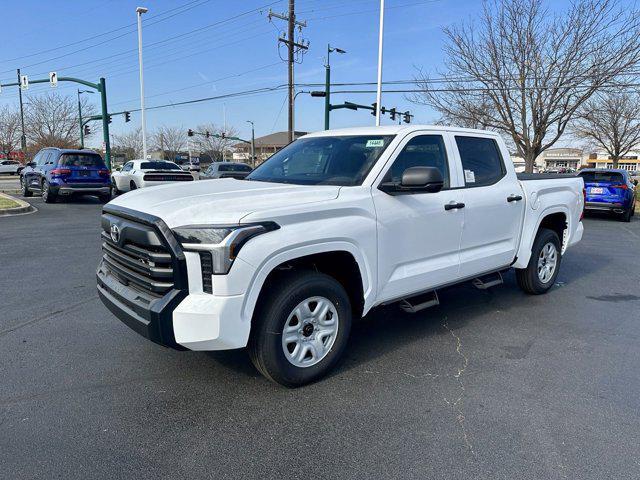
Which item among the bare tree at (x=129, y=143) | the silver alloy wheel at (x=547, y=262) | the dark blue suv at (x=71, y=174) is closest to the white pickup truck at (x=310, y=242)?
the silver alloy wheel at (x=547, y=262)

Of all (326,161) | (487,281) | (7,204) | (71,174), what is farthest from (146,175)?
(487,281)

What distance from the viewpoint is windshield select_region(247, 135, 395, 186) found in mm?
3824

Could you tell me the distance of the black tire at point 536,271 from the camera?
5441mm

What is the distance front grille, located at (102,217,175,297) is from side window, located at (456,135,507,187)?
2867mm

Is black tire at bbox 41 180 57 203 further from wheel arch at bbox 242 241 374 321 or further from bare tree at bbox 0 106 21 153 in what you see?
bare tree at bbox 0 106 21 153

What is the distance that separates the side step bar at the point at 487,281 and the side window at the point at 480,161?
3.21 ft

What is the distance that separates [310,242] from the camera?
312cm

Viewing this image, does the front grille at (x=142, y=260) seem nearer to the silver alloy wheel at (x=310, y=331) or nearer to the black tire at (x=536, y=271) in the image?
the silver alloy wheel at (x=310, y=331)

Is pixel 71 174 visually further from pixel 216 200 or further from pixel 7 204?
pixel 216 200

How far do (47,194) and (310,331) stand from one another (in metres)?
15.4

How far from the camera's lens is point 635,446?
2732mm

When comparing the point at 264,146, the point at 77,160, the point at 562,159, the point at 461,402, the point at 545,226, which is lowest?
the point at 461,402

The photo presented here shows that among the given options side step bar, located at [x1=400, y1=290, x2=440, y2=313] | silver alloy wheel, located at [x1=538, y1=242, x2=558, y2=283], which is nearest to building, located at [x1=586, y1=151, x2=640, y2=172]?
silver alloy wheel, located at [x1=538, y1=242, x2=558, y2=283]

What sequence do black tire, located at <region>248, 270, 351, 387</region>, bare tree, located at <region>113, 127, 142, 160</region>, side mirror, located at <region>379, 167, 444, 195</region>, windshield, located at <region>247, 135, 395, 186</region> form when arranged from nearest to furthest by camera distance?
black tire, located at <region>248, 270, 351, 387</region> < side mirror, located at <region>379, 167, 444, 195</region> < windshield, located at <region>247, 135, 395, 186</region> < bare tree, located at <region>113, 127, 142, 160</region>
